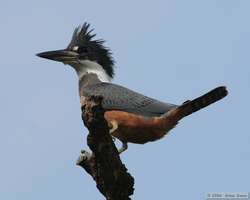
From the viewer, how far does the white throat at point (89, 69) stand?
11.3m

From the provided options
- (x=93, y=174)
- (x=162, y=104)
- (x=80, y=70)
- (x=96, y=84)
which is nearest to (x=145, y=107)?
(x=162, y=104)

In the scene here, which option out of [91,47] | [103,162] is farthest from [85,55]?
[103,162]

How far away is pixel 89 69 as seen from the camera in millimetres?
11297

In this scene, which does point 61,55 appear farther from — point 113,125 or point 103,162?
point 103,162

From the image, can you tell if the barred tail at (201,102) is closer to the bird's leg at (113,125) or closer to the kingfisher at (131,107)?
the kingfisher at (131,107)

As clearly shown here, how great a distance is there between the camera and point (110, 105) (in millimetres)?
9656

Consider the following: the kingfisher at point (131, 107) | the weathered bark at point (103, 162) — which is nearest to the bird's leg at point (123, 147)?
the kingfisher at point (131, 107)

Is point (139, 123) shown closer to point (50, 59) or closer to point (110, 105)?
point (110, 105)

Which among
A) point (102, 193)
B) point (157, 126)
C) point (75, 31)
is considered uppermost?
point (75, 31)

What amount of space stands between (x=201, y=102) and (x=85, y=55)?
2.90 metres

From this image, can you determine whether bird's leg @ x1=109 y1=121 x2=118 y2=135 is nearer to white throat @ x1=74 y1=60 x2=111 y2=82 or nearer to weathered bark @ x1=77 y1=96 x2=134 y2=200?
white throat @ x1=74 y1=60 x2=111 y2=82

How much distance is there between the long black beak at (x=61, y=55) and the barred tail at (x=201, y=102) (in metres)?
2.72

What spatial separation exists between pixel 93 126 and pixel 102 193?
Result: 942mm

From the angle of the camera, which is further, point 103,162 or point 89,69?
point 89,69
